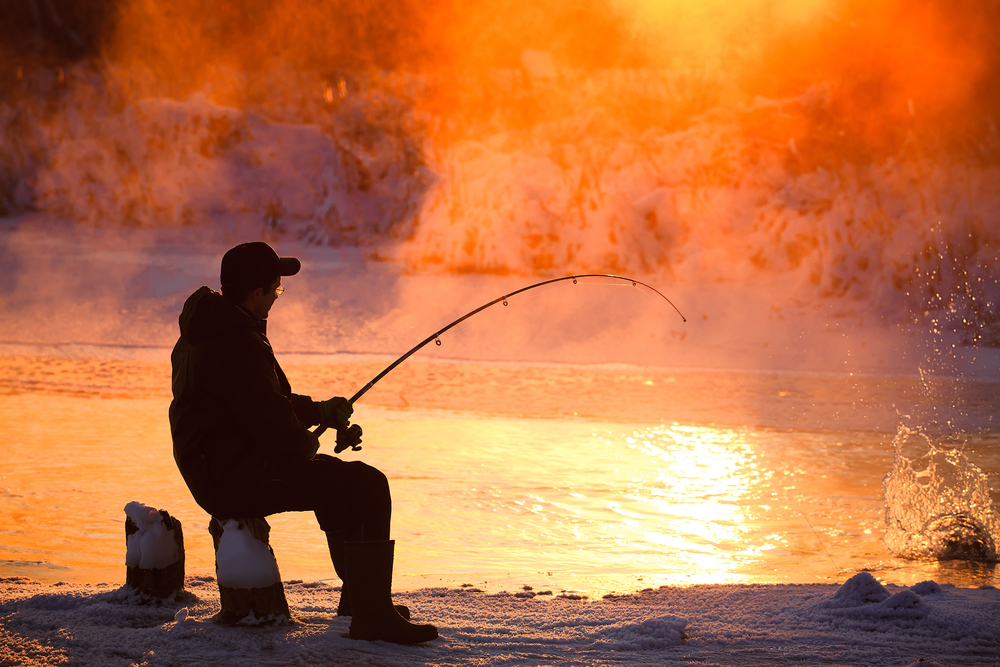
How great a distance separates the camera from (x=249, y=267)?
5.88 feet

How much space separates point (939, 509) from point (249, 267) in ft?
7.98

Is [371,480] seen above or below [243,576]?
above

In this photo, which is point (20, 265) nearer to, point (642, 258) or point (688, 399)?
point (642, 258)

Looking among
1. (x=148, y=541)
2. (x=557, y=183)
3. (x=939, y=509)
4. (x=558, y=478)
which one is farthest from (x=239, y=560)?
(x=557, y=183)

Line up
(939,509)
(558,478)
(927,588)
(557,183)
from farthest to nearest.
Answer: (557,183), (558,478), (939,509), (927,588)

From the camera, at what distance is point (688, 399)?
257 inches

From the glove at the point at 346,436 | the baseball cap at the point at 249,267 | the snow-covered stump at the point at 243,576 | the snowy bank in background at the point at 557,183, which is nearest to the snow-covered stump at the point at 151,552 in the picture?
the snow-covered stump at the point at 243,576

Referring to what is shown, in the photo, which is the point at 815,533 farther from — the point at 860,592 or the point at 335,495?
the point at 335,495

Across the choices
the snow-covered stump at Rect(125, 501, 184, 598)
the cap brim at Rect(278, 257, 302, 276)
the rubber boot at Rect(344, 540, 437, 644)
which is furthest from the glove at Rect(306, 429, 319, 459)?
the snow-covered stump at Rect(125, 501, 184, 598)

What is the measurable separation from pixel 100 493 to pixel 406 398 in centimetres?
292

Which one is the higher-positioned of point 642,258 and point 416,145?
point 416,145

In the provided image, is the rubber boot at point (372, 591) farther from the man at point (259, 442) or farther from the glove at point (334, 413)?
the glove at point (334, 413)

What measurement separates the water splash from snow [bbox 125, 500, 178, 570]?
6.87ft

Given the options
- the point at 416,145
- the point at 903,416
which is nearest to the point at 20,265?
the point at 416,145
